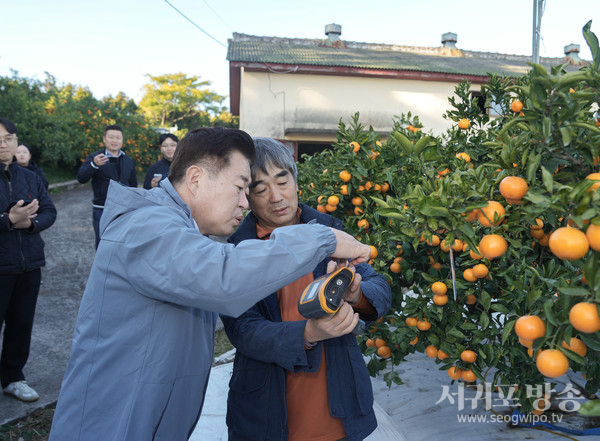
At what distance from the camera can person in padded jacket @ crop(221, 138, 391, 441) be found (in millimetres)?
1710

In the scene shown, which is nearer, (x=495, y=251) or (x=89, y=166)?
(x=495, y=251)

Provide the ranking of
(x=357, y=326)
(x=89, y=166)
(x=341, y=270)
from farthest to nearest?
(x=89, y=166), (x=357, y=326), (x=341, y=270)

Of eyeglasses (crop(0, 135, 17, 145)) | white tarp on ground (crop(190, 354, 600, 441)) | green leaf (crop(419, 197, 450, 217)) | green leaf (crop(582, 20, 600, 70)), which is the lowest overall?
white tarp on ground (crop(190, 354, 600, 441))

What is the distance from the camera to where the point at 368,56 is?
1480cm

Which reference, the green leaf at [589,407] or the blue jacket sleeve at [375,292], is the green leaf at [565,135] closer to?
the green leaf at [589,407]

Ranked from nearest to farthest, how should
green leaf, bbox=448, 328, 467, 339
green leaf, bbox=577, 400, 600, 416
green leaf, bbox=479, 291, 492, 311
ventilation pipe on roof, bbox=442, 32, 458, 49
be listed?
green leaf, bbox=577, 400, 600, 416 → green leaf, bbox=479, 291, 492, 311 → green leaf, bbox=448, 328, 467, 339 → ventilation pipe on roof, bbox=442, 32, 458, 49

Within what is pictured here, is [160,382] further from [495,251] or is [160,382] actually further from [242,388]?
[495,251]

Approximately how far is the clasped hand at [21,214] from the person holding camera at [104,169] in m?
2.26

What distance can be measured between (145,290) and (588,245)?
3.65ft

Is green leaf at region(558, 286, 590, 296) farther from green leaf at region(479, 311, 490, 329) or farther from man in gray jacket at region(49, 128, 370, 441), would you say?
green leaf at region(479, 311, 490, 329)

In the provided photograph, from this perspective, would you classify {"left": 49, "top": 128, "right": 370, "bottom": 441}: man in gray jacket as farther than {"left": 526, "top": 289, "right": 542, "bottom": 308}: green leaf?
No

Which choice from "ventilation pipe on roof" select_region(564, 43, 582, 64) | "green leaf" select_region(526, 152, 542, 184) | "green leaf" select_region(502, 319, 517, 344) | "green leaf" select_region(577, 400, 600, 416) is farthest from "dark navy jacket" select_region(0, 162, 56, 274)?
"ventilation pipe on roof" select_region(564, 43, 582, 64)

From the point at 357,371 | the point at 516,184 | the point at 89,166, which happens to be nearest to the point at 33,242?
the point at 89,166

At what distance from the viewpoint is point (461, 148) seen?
124 inches
